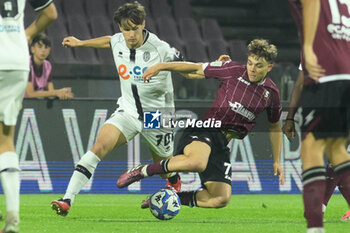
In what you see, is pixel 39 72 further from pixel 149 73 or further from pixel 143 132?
pixel 149 73

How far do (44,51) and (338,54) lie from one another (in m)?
6.90

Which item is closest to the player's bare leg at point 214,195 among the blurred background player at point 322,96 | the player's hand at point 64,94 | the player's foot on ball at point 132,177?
the player's foot on ball at point 132,177

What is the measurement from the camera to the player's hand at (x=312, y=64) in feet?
15.3

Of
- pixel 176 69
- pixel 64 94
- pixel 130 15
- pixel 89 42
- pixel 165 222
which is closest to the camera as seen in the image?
pixel 176 69

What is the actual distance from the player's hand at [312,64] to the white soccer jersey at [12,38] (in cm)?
163

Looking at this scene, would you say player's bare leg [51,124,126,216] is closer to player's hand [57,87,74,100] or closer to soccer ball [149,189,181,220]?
soccer ball [149,189,181,220]

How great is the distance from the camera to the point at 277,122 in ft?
25.0

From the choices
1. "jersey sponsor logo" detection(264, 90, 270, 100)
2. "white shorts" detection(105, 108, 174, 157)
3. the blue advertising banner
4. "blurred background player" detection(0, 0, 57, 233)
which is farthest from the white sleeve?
"blurred background player" detection(0, 0, 57, 233)

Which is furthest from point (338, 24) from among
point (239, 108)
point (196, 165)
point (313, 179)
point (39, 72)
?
point (39, 72)

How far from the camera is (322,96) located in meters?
4.80

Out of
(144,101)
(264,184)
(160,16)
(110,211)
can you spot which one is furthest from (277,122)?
(160,16)

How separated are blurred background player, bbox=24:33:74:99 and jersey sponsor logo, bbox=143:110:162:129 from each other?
268 cm

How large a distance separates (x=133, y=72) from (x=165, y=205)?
1.54 metres

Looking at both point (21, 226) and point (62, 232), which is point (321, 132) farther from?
point (21, 226)
